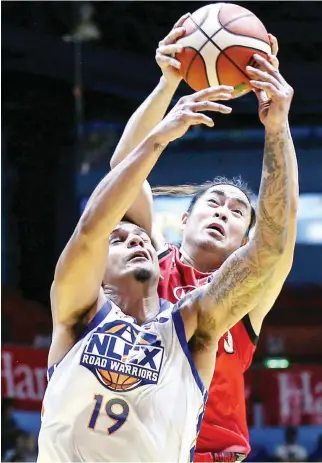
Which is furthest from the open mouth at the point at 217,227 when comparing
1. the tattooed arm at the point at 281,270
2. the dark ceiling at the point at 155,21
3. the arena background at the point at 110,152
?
the dark ceiling at the point at 155,21

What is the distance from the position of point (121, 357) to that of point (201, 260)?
94cm

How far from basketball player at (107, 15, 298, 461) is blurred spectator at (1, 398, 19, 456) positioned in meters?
4.33

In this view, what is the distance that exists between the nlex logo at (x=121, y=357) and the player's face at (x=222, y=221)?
0.80 meters

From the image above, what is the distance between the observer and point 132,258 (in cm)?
348

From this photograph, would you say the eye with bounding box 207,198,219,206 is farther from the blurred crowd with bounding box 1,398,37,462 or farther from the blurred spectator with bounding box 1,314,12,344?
the blurred spectator with bounding box 1,314,12,344

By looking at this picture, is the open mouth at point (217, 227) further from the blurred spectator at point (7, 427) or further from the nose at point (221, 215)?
the blurred spectator at point (7, 427)

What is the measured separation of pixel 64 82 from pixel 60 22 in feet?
2.21

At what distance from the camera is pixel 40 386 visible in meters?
8.11

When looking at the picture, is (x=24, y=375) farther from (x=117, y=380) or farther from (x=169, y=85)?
(x=117, y=380)

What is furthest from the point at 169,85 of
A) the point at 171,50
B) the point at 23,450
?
the point at 23,450

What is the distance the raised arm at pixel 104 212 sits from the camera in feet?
9.89

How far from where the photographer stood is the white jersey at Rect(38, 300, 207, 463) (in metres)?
3.12

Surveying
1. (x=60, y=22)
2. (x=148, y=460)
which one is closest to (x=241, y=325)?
(x=148, y=460)

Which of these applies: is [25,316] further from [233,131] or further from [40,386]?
[233,131]
